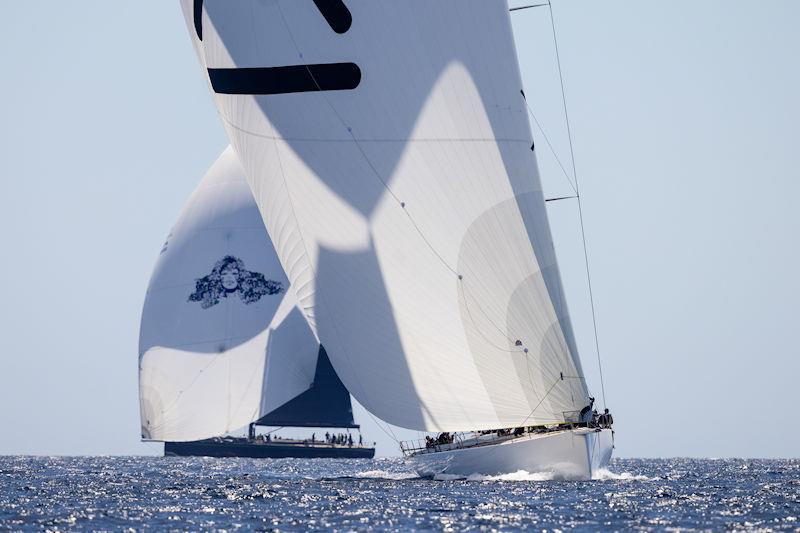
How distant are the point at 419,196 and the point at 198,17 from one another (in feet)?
23.4

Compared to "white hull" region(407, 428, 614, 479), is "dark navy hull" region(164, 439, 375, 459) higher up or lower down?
higher up

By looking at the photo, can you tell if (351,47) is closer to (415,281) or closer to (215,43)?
(215,43)

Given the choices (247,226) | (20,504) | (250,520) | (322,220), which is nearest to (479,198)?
(322,220)

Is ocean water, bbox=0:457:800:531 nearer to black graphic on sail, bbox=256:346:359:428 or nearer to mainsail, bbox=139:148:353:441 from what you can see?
mainsail, bbox=139:148:353:441

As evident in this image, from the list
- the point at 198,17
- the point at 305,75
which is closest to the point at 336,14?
the point at 305,75

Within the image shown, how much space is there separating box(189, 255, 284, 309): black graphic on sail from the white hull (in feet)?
72.9

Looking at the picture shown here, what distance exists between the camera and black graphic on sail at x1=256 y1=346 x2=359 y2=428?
202ft

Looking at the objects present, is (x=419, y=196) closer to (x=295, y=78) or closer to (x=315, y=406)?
(x=295, y=78)

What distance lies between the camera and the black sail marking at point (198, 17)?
102ft

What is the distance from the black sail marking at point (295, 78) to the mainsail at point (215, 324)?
23798 mm

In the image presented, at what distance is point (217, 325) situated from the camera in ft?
177

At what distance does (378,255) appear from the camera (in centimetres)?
3034

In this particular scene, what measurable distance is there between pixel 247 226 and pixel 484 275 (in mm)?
26431

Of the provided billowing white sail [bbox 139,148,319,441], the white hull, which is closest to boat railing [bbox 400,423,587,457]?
the white hull
